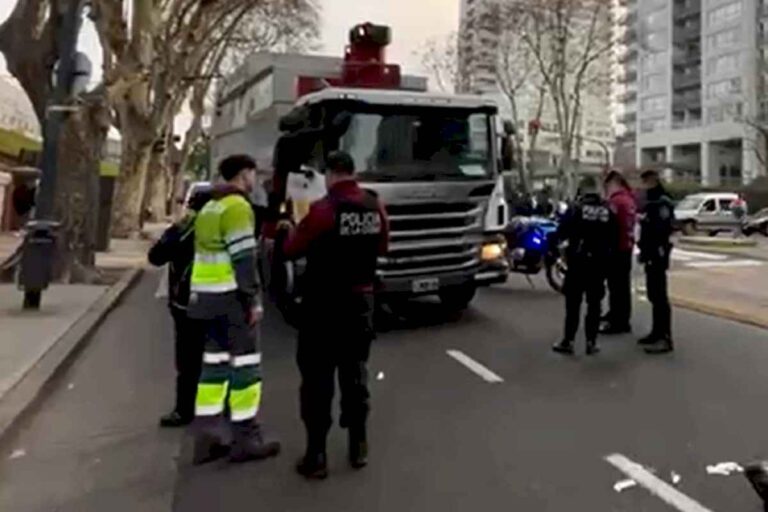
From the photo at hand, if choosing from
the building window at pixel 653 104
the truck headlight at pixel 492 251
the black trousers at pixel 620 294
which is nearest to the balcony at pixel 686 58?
the building window at pixel 653 104

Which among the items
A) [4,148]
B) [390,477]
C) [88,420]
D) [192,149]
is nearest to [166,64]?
[4,148]

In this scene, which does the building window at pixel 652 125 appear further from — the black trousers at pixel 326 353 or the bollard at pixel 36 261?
the black trousers at pixel 326 353

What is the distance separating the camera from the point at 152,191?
42.9m

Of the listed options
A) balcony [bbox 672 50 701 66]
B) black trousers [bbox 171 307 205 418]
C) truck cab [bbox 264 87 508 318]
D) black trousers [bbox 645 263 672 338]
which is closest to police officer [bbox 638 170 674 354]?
black trousers [bbox 645 263 672 338]

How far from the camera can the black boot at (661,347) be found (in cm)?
1058

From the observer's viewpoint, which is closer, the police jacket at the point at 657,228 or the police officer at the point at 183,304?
the police officer at the point at 183,304

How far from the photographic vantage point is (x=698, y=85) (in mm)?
108500

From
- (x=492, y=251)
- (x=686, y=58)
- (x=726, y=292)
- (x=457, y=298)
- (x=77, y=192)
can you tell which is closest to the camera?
(x=492, y=251)

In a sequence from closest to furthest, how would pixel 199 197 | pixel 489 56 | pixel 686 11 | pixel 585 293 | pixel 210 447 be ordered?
pixel 210 447, pixel 199 197, pixel 585 293, pixel 489 56, pixel 686 11

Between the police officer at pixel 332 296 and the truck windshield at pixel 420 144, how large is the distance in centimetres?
530

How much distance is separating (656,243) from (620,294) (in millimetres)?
1553

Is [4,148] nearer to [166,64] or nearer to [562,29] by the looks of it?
[166,64]

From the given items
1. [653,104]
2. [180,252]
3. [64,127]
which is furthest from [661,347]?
[653,104]

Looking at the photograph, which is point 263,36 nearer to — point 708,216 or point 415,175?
point 708,216
